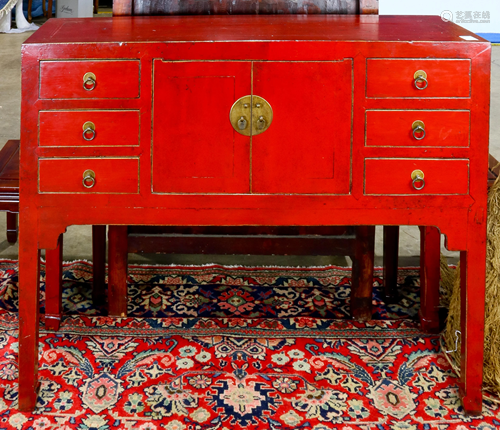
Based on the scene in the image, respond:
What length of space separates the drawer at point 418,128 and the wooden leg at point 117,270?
1104mm

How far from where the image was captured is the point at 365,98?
6.40 ft

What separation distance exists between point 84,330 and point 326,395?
3.21ft

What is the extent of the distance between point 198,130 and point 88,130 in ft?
1.07

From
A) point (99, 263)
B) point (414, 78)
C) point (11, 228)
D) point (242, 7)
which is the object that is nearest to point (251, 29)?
point (242, 7)

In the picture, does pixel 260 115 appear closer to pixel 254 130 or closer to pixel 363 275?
pixel 254 130

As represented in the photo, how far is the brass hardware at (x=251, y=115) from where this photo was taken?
6.39 ft

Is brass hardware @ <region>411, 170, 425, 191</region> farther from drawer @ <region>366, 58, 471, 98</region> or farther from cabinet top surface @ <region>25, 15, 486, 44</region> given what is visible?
cabinet top surface @ <region>25, 15, 486, 44</region>

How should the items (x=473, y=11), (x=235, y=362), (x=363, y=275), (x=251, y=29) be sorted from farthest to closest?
(x=473, y=11) → (x=363, y=275) → (x=235, y=362) → (x=251, y=29)

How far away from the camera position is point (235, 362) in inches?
93.1

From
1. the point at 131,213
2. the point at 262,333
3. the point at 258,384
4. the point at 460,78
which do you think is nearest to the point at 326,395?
the point at 258,384

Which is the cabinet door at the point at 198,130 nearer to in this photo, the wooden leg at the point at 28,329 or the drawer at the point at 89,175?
the drawer at the point at 89,175

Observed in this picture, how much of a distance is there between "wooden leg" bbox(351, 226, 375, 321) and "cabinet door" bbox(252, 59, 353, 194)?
623 mm

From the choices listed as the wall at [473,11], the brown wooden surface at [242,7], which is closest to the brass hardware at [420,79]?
the brown wooden surface at [242,7]

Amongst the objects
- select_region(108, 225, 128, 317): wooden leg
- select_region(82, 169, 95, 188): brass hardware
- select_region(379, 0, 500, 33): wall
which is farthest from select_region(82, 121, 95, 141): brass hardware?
select_region(379, 0, 500, 33): wall
